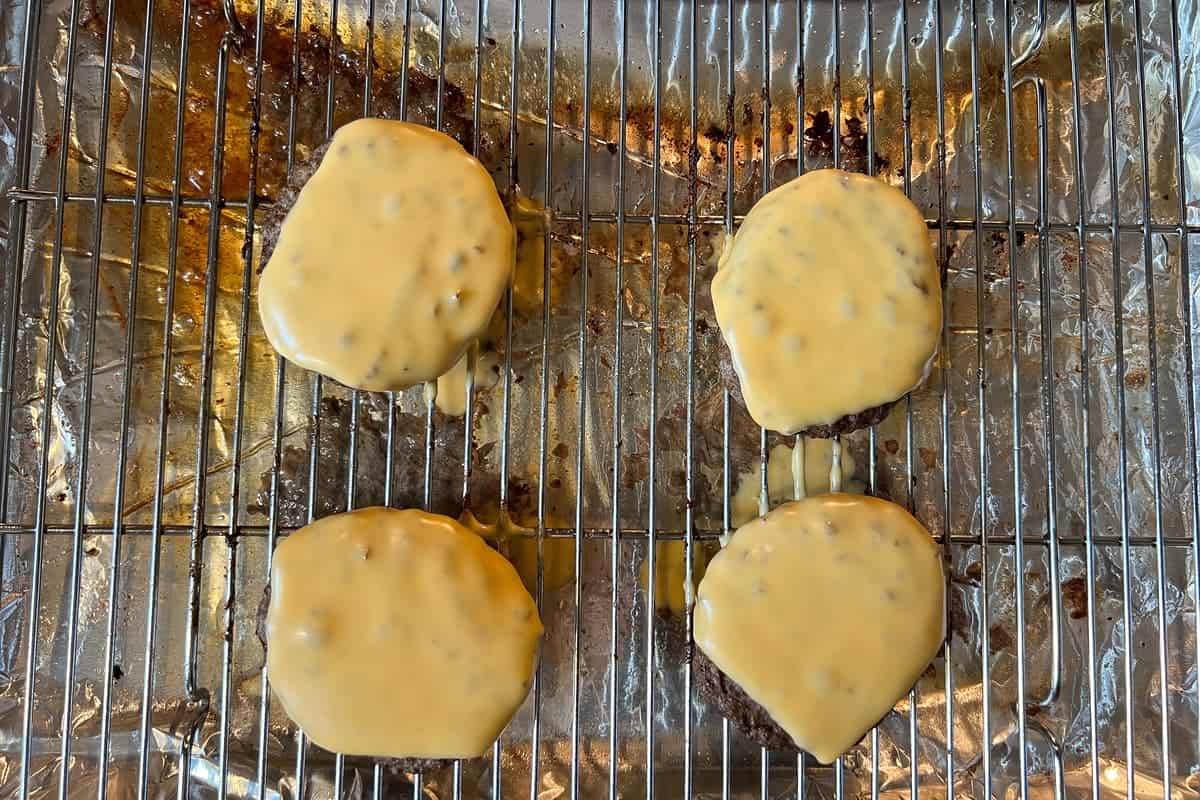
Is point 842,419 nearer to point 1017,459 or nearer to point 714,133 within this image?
point 1017,459

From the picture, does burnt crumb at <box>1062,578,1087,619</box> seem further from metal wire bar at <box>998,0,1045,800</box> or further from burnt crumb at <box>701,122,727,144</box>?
burnt crumb at <box>701,122,727,144</box>

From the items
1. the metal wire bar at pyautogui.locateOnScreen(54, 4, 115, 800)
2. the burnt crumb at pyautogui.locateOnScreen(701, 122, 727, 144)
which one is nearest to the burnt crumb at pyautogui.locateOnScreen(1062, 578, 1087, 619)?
the burnt crumb at pyautogui.locateOnScreen(701, 122, 727, 144)

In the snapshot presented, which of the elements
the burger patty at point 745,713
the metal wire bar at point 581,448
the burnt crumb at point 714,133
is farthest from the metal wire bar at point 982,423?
the metal wire bar at point 581,448

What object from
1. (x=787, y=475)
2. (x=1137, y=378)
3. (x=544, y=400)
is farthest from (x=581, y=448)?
(x=1137, y=378)

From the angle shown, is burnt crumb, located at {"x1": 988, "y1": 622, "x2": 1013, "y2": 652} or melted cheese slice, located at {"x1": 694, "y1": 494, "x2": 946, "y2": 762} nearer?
melted cheese slice, located at {"x1": 694, "y1": 494, "x2": 946, "y2": 762}

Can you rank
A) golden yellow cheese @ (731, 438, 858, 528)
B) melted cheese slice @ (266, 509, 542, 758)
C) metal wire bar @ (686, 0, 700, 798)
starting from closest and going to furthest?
melted cheese slice @ (266, 509, 542, 758) < metal wire bar @ (686, 0, 700, 798) < golden yellow cheese @ (731, 438, 858, 528)

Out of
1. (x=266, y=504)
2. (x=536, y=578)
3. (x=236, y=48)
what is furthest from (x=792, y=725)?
(x=236, y=48)
